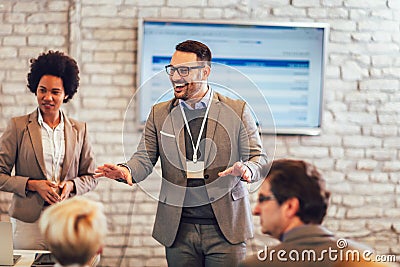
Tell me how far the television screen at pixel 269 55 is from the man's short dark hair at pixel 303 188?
2148mm

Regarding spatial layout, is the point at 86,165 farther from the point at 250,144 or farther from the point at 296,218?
the point at 296,218

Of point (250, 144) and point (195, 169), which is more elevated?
point (250, 144)

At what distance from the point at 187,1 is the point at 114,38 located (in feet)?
1.73

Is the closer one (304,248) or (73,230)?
(73,230)

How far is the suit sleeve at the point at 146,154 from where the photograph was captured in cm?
285

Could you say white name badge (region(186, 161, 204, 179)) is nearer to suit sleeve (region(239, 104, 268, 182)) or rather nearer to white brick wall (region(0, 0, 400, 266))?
suit sleeve (region(239, 104, 268, 182))

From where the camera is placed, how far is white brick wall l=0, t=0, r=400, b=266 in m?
4.22

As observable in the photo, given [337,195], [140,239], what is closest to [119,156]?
[140,239]

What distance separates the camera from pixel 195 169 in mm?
2730

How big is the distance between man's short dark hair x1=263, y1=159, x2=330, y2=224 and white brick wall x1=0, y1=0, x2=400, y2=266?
2281 mm

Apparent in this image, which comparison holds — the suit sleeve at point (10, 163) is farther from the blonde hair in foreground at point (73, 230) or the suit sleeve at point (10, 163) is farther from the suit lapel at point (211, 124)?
the blonde hair in foreground at point (73, 230)

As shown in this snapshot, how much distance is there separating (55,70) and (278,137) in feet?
5.53

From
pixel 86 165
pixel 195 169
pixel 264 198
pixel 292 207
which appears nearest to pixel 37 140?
pixel 86 165

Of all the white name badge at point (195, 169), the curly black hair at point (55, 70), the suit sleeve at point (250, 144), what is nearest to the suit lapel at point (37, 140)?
the curly black hair at point (55, 70)
